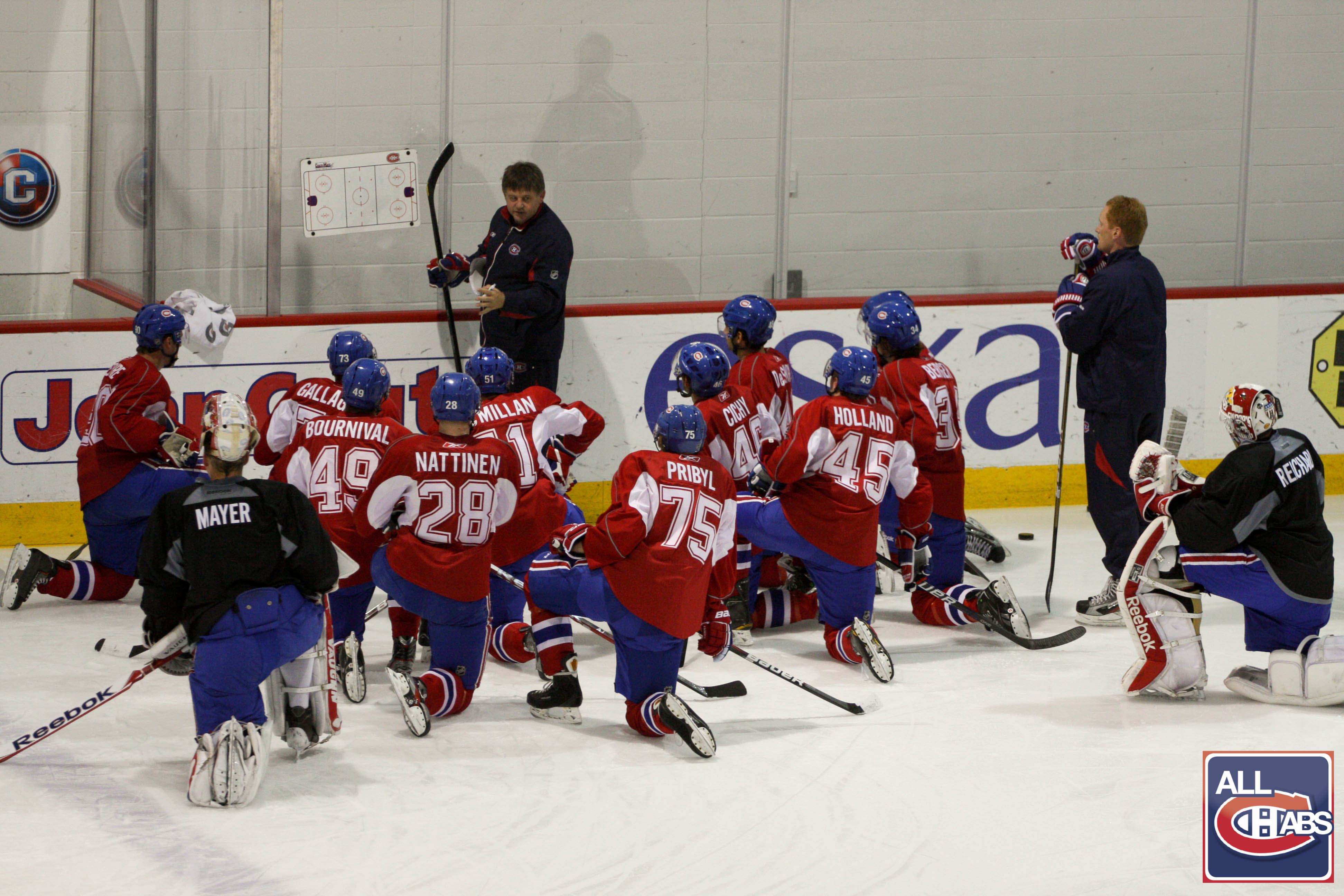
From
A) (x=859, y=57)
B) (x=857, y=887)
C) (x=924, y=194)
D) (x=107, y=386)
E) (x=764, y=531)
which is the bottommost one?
(x=857, y=887)

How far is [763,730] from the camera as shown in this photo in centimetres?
466

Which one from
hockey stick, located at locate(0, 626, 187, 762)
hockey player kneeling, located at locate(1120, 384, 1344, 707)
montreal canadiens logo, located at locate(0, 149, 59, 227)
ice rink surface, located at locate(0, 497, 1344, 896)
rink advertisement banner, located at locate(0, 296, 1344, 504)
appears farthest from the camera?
montreal canadiens logo, located at locate(0, 149, 59, 227)

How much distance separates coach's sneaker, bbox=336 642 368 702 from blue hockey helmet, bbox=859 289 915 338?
8.14ft

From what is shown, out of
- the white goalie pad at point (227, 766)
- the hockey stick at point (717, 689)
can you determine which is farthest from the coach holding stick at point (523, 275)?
the white goalie pad at point (227, 766)

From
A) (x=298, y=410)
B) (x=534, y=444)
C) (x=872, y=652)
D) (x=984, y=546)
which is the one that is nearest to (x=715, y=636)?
(x=872, y=652)

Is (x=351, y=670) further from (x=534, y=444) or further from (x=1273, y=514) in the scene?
(x=1273, y=514)

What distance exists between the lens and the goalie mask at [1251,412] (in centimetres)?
473

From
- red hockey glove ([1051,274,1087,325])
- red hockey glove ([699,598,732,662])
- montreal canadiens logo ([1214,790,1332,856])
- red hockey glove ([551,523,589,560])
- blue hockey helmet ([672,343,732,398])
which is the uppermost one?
red hockey glove ([1051,274,1087,325])

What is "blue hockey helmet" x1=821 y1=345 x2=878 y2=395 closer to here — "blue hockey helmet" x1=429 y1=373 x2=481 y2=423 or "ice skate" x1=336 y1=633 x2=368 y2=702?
"blue hockey helmet" x1=429 y1=373 x2=481 y2=423

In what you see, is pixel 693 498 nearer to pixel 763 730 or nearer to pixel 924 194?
pixel 763 730

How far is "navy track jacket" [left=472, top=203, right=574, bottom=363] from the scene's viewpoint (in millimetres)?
7230

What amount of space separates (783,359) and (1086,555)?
6.63 ft

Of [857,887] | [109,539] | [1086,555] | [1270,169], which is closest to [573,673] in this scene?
[857,887]

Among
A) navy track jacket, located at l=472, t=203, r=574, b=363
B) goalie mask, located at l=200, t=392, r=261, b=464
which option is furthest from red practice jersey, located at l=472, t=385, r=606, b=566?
navy track jacket, located at l=472, t=203, r=574, b=363
